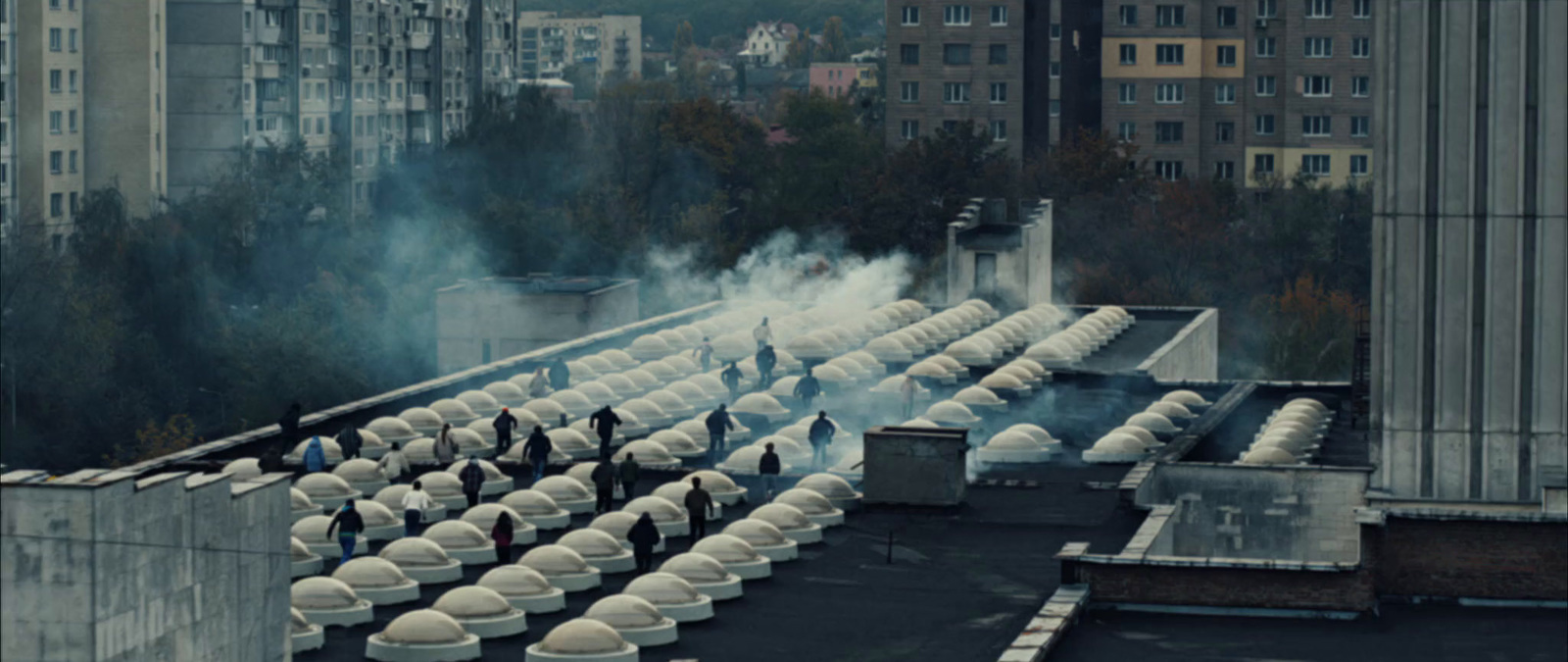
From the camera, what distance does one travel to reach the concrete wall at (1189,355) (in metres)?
73.1

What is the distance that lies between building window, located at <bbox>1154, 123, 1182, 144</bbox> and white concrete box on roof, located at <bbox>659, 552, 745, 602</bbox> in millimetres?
111392

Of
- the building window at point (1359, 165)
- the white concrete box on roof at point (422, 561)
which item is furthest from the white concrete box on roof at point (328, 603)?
the building window at point (1359, 165)

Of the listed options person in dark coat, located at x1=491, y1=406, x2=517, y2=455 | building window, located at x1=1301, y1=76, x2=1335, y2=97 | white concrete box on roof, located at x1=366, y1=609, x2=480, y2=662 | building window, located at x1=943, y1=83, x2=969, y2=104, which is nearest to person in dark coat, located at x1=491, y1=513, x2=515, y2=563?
white concrete box on roof, located at x1=366, y1=609, x2=480, y2=662

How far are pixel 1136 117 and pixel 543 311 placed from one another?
208 ft

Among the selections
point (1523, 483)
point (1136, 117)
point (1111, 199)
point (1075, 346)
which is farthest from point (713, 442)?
point (1136, 117)

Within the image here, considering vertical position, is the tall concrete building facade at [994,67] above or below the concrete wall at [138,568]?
above

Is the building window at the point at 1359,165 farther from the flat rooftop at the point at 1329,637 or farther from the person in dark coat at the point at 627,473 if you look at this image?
the flat rooftop at the point at 1329,637

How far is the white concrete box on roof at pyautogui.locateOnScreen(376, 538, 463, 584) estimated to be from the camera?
38125 mm

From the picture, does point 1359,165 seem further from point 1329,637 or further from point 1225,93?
point 1329,637

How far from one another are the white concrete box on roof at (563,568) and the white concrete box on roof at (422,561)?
1055mm

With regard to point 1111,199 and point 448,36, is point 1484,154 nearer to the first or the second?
point 1111,199

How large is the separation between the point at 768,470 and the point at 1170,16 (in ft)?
332

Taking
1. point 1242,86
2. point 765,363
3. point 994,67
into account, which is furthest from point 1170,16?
point 765,363

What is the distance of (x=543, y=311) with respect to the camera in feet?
297
